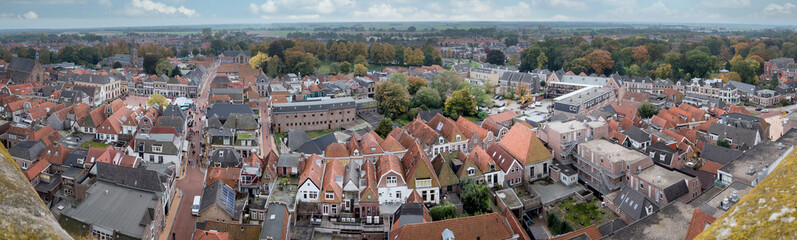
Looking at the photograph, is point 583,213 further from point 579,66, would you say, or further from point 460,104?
point 579,66

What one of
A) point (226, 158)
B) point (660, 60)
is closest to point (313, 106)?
point (226, 158)

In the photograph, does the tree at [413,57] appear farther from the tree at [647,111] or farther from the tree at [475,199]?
the tree at [475,199]

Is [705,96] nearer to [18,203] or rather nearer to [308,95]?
[308,95]

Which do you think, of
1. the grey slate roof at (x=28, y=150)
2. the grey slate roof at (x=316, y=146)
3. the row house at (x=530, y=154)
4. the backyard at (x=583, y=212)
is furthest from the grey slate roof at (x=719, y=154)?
the grey slate roof at (x=28, y=150)

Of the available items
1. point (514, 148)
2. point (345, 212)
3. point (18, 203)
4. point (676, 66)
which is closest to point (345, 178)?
point (345, 212)

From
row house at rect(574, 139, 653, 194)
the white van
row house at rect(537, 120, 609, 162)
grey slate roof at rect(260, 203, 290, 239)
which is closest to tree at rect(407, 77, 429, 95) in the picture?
row house at rect(537, 120, 609, 162)
